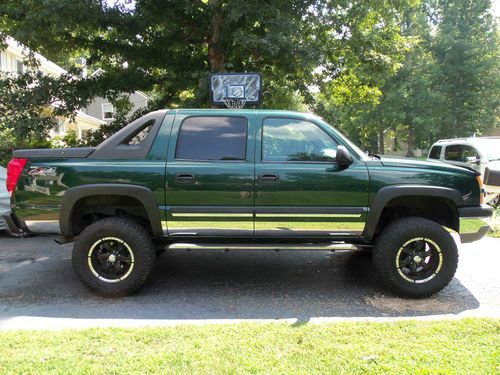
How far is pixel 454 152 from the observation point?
11.8 m

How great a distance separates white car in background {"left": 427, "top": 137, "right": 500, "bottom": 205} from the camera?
986 cm

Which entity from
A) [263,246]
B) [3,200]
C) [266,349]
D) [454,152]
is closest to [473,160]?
[454,152]

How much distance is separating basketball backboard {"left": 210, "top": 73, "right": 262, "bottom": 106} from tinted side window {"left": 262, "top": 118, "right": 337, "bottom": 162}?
2.29 metres

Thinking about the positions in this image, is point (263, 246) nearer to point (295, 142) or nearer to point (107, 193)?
point (295, 142)

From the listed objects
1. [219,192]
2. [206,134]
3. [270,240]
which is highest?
[206,134]

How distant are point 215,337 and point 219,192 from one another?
1.48 metres

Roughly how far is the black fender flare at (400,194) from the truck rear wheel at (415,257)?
0.24 meters

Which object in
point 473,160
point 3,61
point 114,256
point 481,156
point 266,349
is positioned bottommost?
point 266,349

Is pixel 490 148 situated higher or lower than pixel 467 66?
lower

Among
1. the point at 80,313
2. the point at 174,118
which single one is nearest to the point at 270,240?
the point at 174,118

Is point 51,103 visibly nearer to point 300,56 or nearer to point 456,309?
point 300,56

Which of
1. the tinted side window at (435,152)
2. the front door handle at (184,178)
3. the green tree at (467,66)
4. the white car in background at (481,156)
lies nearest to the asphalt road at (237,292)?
the front door handle at (184,178)

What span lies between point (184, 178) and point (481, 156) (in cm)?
886

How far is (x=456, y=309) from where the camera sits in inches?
163
